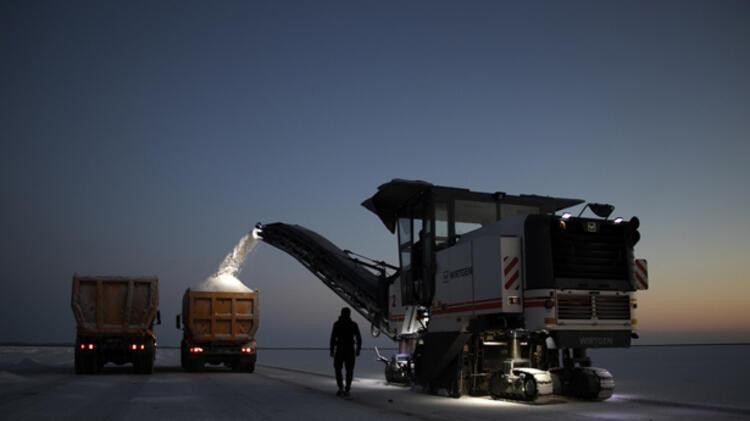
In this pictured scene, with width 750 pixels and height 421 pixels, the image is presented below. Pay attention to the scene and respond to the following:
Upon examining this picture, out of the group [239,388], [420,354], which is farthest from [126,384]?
[420,354]

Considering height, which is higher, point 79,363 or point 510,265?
point 510,265

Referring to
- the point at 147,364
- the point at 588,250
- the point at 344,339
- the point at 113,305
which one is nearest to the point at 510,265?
the point at 588,250

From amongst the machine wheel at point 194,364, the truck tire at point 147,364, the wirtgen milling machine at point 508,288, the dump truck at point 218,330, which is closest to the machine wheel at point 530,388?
the wirtgen milling machine at point 508,288

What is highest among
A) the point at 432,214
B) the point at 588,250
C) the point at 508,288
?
the point at 432,214

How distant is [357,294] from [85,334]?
26.6 feet

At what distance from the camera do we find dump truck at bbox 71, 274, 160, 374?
19.9 metres

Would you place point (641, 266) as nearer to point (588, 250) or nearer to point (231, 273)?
point (588, 250)

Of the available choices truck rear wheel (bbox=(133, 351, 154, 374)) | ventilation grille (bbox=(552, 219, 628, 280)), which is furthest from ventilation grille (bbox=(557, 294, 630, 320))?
truck rear wheel (bbox=(133, 351, 154, 374))

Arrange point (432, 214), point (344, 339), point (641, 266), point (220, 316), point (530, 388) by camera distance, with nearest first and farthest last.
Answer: point (530, 388)
point (641, 266)
point (344, 339)
point (432, 214)
point (220, 316)

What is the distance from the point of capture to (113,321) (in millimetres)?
20203

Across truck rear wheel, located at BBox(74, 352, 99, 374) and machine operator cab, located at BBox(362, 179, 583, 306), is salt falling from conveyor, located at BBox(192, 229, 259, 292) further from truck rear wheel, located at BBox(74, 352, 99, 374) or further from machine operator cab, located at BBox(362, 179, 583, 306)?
machine operator cab, located at BBox(362, 179, 583, 306)

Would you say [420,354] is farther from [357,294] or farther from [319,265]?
[319,265]

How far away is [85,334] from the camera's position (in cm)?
1989

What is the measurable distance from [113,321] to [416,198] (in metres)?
11.3
